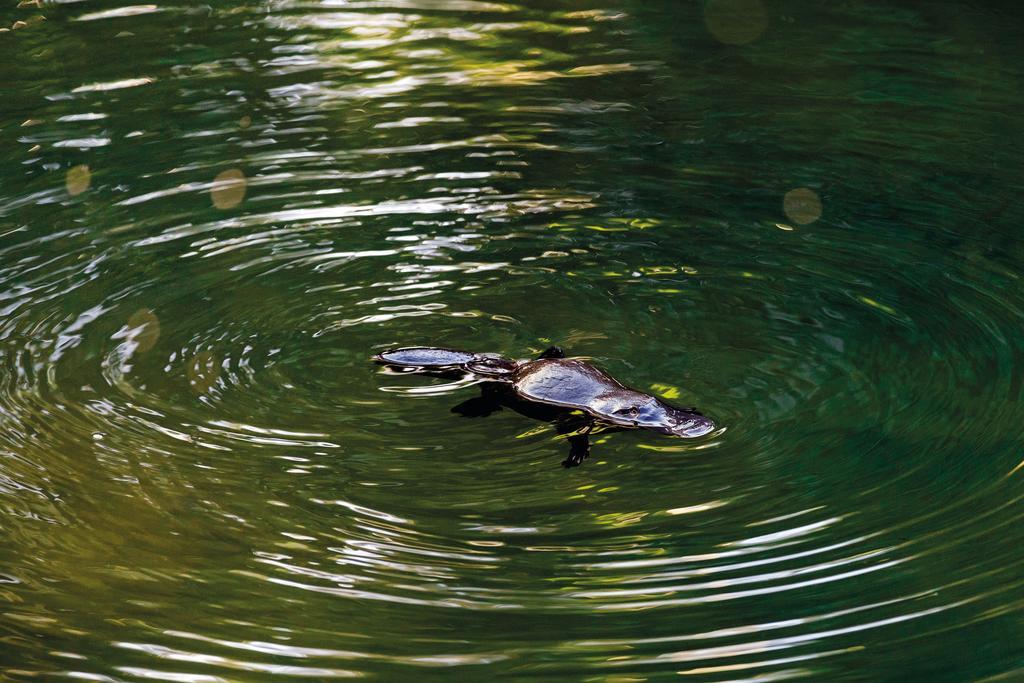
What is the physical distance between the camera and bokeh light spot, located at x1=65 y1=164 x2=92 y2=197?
17.0 ft

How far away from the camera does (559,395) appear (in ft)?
11.3

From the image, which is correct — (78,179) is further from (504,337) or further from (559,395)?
(559,395)

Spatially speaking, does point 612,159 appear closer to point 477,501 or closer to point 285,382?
point 285,382

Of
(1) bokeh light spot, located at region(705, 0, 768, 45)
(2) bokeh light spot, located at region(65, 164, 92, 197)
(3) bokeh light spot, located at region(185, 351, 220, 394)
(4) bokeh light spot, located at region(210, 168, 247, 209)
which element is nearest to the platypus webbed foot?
(3) bokeh light spot, located at region(185, 351, 220, 394)

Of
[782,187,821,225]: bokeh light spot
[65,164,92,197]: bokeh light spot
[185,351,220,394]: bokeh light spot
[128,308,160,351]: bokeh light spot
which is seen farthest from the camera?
[65,164,92,197]: bokeh light spot

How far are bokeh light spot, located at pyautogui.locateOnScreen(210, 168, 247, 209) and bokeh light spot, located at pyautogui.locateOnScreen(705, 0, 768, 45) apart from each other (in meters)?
2.94

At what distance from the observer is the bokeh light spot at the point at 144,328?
3951 millimetres

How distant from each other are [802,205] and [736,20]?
257 cm

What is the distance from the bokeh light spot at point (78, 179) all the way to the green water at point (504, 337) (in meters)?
0.05

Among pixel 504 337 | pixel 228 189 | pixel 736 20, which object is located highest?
pixel 736 20

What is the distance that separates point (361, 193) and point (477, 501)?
235 cm

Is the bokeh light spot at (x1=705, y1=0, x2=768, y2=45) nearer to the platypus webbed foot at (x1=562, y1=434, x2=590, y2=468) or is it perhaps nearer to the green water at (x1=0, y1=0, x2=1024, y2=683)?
the green water at (x1=0, y1=0, x2=1024, y2=683)

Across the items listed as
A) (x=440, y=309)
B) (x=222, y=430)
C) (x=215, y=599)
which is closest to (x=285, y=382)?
(x=222, y=430)

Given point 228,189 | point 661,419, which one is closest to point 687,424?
point 661,419
